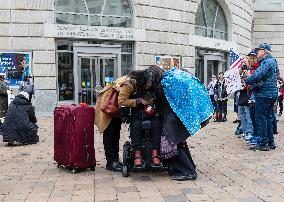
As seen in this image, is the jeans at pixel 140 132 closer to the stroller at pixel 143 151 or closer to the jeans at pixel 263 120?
the stroller at pixel 143 151

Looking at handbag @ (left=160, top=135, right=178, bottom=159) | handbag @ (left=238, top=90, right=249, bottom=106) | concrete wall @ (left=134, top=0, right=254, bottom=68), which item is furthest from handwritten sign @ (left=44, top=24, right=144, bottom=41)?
handbag @ (left=160, top=135, right=178, bottom=159)

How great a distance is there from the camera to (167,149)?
586cm

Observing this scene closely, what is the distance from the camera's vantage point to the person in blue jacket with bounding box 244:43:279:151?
7.98 meters

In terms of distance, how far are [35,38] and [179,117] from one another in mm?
12969

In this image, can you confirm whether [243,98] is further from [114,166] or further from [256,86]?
[114,166]

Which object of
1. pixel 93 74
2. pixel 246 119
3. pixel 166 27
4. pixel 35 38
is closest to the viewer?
pixel 246 119

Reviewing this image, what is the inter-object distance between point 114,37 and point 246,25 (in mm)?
10428

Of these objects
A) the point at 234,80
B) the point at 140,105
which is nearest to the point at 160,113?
the point at 140,105

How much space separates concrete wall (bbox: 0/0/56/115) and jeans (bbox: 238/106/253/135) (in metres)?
10.2

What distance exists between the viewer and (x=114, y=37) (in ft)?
62.1

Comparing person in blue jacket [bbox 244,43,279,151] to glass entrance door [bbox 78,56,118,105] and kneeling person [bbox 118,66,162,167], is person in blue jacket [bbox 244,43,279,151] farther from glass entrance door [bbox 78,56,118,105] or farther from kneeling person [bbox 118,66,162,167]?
glass entrance door [bbox 78,56,118,105]

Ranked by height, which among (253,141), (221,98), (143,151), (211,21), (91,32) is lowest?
(253,141)

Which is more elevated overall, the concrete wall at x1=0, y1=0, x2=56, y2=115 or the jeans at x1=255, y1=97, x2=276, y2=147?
the concrete wall at x1=0, y1=0, x2=56, y2=115

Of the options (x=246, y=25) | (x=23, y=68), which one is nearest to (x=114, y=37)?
(x=23, y=68)
